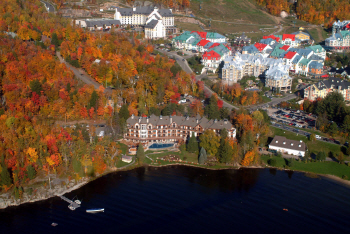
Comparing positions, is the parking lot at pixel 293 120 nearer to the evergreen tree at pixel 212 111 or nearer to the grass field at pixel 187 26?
the evergreen tree at pixel 212 111

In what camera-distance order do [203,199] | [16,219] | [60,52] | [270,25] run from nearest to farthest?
[16,219] < [203,199] < [60,52] < [270,25]

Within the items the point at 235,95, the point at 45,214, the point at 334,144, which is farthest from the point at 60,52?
the point at 334,144

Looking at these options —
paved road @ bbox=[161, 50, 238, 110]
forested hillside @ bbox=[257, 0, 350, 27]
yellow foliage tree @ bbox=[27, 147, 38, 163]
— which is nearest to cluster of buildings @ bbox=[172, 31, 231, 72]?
paved road @ bbox=[161, 50, 238, 110]

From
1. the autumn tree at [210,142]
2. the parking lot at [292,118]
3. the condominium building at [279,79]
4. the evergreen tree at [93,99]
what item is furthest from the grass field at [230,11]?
the autumn tree at [210,142]

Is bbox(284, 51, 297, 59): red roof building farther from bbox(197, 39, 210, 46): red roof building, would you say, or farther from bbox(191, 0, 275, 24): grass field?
bbox(191, 0, 275, 24): grass field

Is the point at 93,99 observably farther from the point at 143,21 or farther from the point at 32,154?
the point at 143,21

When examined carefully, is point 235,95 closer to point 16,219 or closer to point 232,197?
point 232,197
